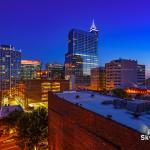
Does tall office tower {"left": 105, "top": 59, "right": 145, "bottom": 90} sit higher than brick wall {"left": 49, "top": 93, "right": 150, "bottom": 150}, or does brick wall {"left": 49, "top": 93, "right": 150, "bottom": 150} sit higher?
tall office tower {"left": 105, "top": 59, "right": 145, "bottom": 90}

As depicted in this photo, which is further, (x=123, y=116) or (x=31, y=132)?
(x=31, y=132)

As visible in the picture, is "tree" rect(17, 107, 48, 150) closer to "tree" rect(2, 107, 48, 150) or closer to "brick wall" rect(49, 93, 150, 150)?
"tree" rect(2, 107, 48, 150)

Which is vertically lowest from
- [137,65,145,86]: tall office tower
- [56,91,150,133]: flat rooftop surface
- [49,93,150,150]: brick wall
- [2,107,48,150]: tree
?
[2,107,48,150]: tree

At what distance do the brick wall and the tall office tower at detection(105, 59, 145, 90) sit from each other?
414 feet

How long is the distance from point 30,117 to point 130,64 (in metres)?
133

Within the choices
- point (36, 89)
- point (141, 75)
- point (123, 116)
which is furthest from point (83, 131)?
point (141, 75)

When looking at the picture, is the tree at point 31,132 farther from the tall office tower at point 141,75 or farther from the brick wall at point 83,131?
the tall office tower at point 141,75

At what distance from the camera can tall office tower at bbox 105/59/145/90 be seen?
162 meters

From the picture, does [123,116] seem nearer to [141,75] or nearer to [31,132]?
[31,132]

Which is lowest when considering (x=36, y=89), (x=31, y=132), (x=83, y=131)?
(x=31, y=132)

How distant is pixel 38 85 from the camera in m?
126

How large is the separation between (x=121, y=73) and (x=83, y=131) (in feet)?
458

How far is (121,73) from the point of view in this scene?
16088cm

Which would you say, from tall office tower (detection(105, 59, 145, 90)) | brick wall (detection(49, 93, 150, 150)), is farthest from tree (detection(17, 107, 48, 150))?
tall office tower (detection(105, 59, 145, 90))
